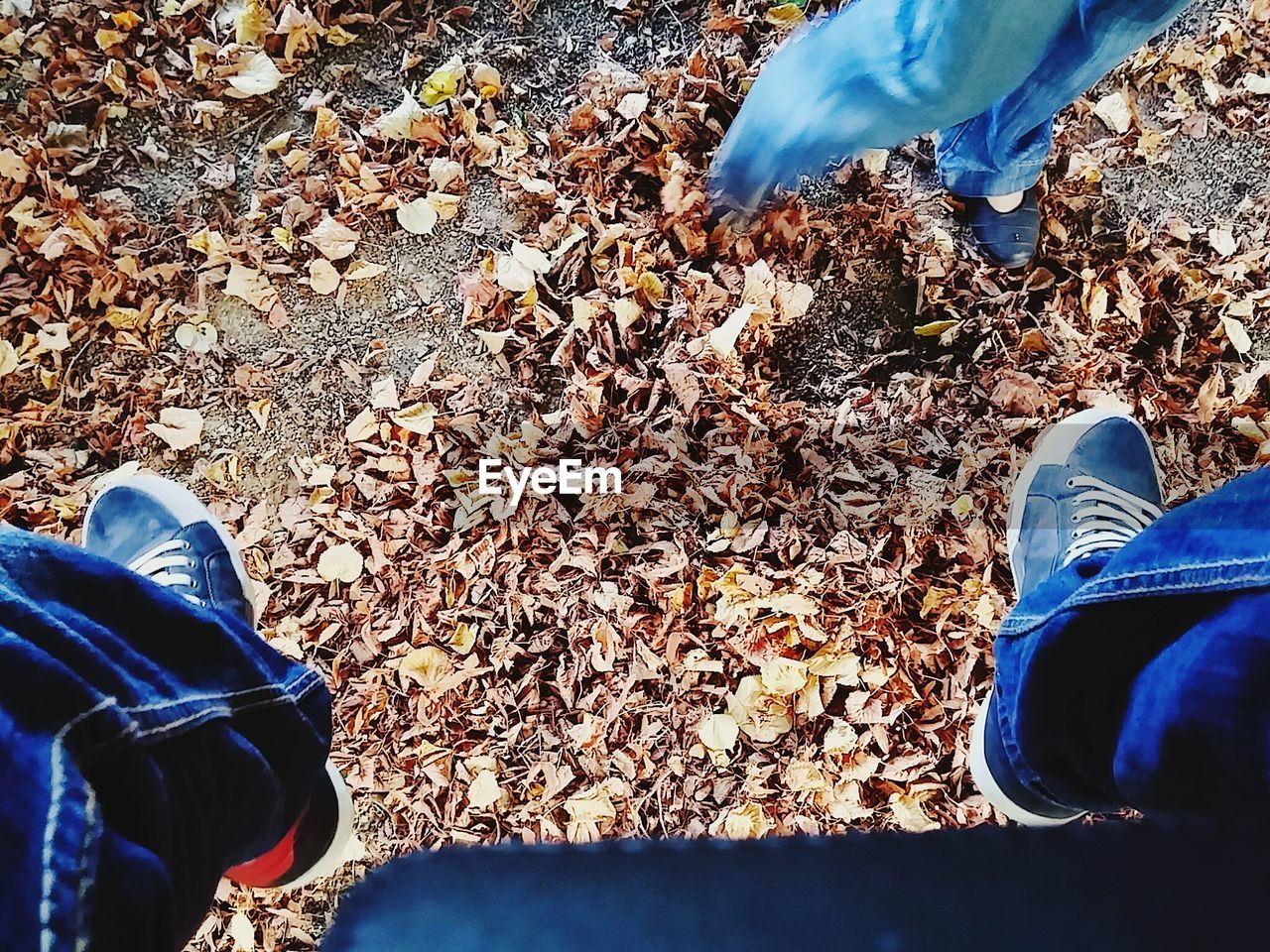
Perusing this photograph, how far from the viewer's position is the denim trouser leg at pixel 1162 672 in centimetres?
61

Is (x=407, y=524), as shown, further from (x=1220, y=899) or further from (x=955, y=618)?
(x=1220, y=899)

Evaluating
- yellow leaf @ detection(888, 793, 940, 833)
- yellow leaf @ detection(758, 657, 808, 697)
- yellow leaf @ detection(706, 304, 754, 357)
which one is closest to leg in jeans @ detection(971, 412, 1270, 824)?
yellow leaf @ detection(888, 793, 940, 833)

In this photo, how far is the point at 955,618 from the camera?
1.22m

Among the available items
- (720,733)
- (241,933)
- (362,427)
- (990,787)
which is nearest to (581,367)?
(362,427)

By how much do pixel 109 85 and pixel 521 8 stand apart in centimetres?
63

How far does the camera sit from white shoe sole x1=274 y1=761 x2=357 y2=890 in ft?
3.62

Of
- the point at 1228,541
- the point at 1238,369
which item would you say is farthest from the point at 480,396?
the point at 1238,369

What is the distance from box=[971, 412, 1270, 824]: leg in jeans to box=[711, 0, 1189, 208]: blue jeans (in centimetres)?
41

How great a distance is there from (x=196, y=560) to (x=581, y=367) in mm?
569

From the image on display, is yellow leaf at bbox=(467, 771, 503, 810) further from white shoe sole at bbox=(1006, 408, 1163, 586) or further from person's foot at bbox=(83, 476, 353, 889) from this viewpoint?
white shoe sole at bbox=(1006, 408, 1163, 586)

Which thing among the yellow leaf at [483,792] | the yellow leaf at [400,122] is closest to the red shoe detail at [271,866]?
the yellow leaf at [483,792]

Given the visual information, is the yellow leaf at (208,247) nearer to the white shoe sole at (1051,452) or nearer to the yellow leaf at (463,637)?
the yellow leaf at (463,637)

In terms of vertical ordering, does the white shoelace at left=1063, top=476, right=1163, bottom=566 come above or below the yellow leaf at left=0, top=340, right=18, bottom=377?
above

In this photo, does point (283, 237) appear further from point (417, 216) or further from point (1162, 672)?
point (1162, 672)
